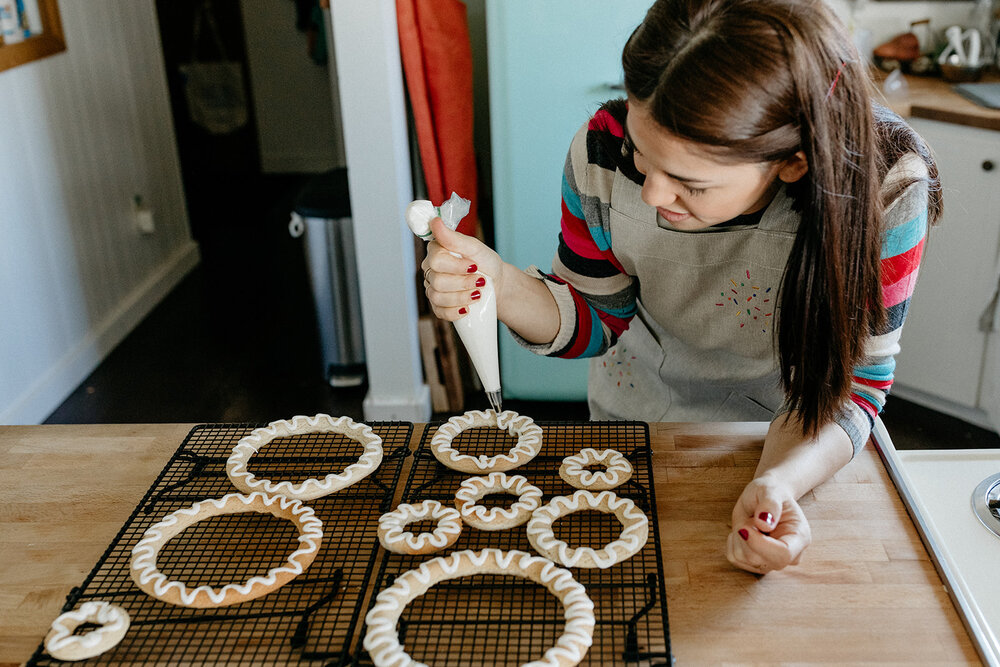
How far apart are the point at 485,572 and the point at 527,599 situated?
0.06m

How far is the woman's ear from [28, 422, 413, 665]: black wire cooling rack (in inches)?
24.4

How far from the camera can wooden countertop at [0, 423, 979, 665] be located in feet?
3.20

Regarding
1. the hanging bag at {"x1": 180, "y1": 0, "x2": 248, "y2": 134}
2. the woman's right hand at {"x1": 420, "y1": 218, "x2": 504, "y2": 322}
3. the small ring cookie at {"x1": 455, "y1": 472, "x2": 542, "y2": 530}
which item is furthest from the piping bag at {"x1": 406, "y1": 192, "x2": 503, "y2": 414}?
the hanging bag at {"x1": 180, "y1": 0, "x2": 248, "y2": 134}

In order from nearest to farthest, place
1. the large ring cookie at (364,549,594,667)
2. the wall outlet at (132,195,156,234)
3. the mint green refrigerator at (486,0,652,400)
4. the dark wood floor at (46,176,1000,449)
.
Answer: the large ring cookie at (364,549,594,667) < the mint green refrigerator at (486,0,652,400) < the dark wood floor at (46,176,1000,449) < the wall outlet at (132,195,156,234)

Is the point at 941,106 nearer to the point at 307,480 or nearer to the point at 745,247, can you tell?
the point at 745,247

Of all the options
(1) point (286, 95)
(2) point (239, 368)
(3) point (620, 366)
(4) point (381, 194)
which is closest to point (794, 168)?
(3) point (620, 366)

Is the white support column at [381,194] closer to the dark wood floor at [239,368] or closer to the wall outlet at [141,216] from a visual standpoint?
the dark wood floor at [239,368]

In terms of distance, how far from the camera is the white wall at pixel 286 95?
5285mm

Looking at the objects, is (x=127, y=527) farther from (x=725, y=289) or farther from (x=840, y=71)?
(x=840, y=71)

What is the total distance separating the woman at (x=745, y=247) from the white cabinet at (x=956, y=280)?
1.55 metres

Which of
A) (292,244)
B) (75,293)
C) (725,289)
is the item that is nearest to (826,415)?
(725,289)

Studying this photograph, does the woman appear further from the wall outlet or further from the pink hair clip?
the wall outlet

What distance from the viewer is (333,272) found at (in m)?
3.11

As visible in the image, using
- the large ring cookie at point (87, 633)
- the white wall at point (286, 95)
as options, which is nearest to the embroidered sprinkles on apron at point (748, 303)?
the large ring cookie at point (87, 633)
